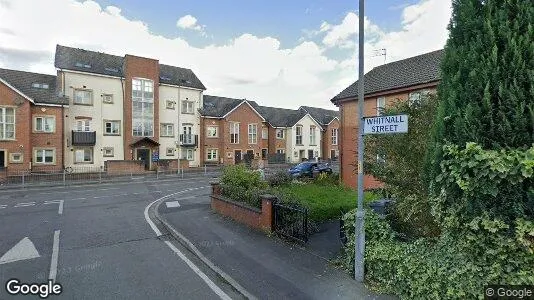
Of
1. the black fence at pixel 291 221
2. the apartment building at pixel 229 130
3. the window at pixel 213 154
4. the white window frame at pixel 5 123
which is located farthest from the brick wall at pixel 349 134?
the white window frame at pixel 5 123

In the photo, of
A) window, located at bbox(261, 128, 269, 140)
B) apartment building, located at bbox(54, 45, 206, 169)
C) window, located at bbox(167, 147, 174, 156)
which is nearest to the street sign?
apartment building, located at bbox(54, 45, 206, 169)

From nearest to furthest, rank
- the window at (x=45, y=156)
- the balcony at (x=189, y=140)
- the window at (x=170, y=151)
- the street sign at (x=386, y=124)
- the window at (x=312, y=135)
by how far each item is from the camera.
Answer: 1. the street sign at (x=386, y=124)
2. the window at (x=45, y=156)
3. the window at (x=170, y=151)
4. the balcony at (x=189, y=140)
5. the window at (x=312, y=135)

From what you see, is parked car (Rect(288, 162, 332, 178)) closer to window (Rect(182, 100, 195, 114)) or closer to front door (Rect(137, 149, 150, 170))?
window (Rect(182, 100, 195, 114))

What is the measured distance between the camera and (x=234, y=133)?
132ft

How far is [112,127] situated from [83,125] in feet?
8.61

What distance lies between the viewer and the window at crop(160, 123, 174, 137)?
115 ft

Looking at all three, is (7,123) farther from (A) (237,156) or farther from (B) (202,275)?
(B) (202,275)

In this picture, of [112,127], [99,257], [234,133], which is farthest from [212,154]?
[99,257]

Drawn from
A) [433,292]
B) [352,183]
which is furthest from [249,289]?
[352,183]

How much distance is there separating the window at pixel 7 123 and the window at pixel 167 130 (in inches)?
517

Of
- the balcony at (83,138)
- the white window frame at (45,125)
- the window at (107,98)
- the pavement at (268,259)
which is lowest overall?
the pavement at (268,259)

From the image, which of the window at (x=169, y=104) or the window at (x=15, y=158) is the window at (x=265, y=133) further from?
the window at (x=15, y=158)

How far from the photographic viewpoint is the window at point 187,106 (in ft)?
119

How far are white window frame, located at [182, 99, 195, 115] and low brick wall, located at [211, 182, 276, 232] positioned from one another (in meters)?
25.8
